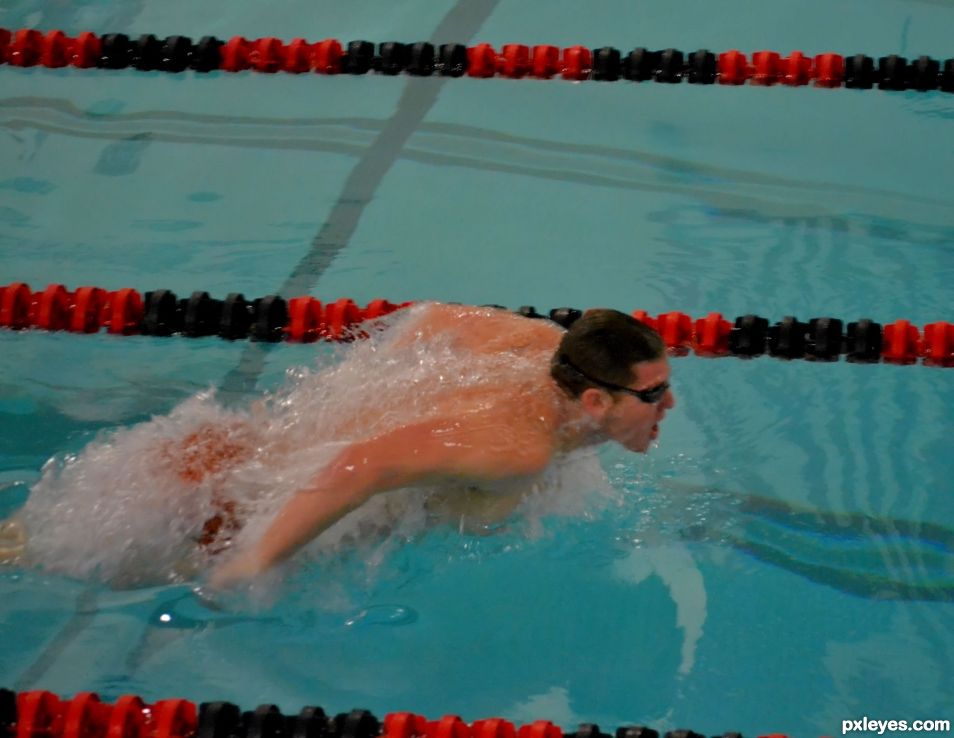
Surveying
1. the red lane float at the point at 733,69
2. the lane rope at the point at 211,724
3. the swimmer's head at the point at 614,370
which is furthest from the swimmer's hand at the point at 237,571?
the red lane float at the point at 733,69

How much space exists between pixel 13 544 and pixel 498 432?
1.17 m

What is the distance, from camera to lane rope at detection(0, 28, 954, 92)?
443 cm

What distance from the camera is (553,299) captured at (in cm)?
408

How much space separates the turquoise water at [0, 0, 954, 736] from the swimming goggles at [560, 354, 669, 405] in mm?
581

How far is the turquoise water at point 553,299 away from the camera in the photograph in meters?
2.83

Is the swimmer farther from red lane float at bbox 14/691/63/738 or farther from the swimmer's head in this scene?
red lane float at bbox 14/691/63/738

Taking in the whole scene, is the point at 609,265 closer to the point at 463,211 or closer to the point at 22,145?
the point at 463,211

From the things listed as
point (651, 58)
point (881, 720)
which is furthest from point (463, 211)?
point (881, 720)

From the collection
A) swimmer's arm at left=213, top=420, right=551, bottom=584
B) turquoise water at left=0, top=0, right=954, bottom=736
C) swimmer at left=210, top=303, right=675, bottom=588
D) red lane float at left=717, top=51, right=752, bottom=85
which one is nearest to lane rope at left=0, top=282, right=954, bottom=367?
turquoise water at left=0, top=0, right=954, bottom=736

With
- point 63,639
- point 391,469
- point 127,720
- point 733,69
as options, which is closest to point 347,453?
A: point 391,469

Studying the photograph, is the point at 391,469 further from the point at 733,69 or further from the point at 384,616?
the point at 733,69

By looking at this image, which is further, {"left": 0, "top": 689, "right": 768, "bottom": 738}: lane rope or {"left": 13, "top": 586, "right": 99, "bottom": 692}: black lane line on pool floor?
{"left": 13, "top": 586, "right": 99, "bottom": 692}: black lane line on pool floor

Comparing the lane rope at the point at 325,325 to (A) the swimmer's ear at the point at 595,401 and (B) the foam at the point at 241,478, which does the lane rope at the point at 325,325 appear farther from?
(A) the swimmer's ear at the point at 595,401

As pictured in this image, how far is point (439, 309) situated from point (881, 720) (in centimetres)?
143
